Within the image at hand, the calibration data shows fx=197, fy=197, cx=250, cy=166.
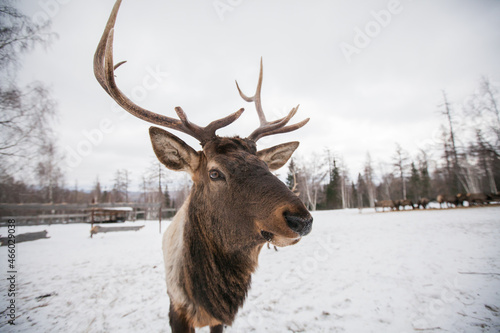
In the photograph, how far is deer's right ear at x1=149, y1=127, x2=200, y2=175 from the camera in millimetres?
2166

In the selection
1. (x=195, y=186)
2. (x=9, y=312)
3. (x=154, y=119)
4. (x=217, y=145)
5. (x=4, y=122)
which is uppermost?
(x=4, y=122)

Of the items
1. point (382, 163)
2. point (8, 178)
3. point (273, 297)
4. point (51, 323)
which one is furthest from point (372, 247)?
point (382, 163)

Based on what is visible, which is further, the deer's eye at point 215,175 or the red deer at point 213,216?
the deer's eye at point 215,175

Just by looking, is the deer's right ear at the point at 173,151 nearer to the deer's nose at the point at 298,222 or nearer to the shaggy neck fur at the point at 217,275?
Answer: the shaggy neck fur at the point at 217,275

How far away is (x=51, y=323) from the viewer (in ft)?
10.6

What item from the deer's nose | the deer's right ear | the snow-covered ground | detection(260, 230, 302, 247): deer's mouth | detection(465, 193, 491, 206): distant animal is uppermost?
the deer's right ear

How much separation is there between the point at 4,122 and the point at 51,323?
7753 mm

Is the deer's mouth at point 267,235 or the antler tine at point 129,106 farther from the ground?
the antler tine at point 129,106

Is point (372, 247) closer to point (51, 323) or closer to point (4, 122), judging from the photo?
point (51, 323)

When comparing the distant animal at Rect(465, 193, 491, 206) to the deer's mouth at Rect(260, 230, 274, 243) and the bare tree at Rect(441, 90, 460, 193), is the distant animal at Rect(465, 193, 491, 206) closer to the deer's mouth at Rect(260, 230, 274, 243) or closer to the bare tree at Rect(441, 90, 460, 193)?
the bare tree at Rect(441, 90, 460, 193)

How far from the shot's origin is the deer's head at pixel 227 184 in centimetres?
152

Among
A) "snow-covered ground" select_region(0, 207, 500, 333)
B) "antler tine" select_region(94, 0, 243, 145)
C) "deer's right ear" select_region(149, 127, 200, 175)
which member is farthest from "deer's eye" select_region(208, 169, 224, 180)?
"snow-covered ground" select_region(0, 207, 500, 333)

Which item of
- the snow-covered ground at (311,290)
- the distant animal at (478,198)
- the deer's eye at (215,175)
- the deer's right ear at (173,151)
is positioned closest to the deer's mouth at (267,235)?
the deer's eye at (215,175)

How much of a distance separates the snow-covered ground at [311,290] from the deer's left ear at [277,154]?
8.70 ft
